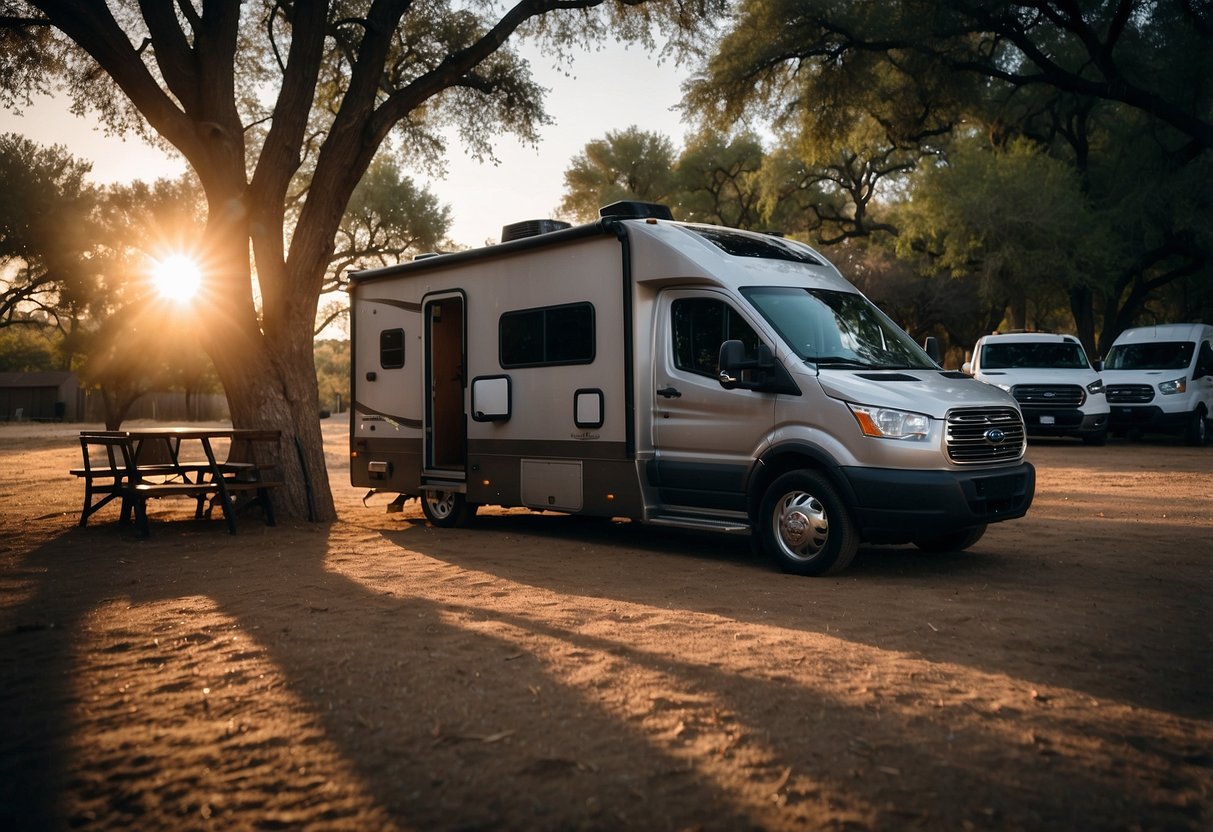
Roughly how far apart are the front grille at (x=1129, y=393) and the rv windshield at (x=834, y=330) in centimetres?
1407

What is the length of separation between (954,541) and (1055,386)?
12.5 meters

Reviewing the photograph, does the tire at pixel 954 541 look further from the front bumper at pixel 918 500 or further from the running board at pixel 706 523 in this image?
the running board at pixel 706 523

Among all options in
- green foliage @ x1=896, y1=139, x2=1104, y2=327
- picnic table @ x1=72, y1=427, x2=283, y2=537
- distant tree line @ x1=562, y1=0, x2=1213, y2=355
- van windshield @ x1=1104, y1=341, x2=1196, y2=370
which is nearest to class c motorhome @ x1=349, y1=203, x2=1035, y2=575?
picnic table @ x1=72, y1=427, x2=283, y2=537

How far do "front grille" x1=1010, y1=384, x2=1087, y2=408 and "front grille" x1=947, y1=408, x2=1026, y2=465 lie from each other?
41.5 ft

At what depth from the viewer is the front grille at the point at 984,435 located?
8047 millimetres

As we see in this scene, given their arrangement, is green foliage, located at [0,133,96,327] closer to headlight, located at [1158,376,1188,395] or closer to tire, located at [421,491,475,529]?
tire, located at [421,491,475,529]

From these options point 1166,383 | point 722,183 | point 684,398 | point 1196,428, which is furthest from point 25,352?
point 684,398

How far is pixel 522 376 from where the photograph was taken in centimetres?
1095

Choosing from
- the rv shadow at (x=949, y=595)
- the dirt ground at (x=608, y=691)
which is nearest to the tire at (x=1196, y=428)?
the rv shadow at (x=949, y=595)

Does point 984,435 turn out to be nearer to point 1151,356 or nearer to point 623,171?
point 1151,356

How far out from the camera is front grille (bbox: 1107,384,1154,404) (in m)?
21.4

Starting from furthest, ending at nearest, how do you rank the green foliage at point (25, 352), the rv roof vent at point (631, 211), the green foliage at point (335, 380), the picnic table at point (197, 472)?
the green foliage at point (335, 380), the green foliage at point (25, 352), the picnic table at point (197, 472), the rv roof vent at point (631, 211)

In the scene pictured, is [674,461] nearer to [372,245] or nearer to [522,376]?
[522,376]

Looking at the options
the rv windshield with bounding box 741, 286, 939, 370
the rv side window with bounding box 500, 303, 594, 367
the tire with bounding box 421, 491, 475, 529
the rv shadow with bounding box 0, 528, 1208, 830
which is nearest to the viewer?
the rv shadow with bounding box 0, 528, 1208, 830
